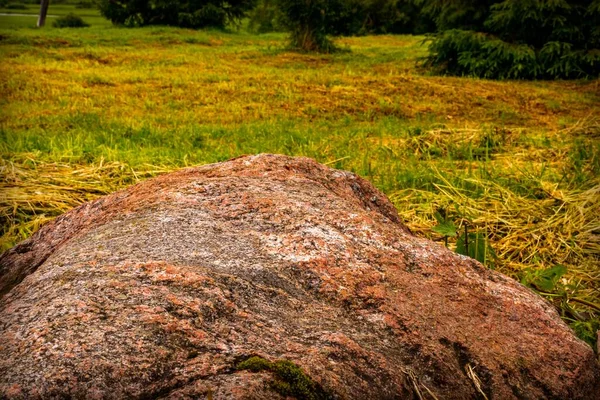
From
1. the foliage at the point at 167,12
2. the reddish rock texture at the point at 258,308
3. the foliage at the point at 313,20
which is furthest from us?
the foliage at the point at 167,12

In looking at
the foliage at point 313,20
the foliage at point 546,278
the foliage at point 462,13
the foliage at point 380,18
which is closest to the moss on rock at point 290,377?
the foliage at point 546,278

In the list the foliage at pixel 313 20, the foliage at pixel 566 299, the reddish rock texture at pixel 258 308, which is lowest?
the foliage at pixel 313 20

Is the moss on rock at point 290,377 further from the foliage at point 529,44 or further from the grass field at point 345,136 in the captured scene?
the foliage at point 529,44

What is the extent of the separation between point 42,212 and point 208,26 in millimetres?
19309

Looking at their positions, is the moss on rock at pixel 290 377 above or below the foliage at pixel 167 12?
above

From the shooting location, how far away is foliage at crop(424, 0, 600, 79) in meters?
12.9

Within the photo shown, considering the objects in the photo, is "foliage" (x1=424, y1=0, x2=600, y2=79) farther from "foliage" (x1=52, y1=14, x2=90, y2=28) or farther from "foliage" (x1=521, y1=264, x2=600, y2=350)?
"foliage" (x1=52, y1=14, x2=90, y2=28)

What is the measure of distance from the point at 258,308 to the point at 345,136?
A: 18.0ft

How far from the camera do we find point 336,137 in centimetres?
696

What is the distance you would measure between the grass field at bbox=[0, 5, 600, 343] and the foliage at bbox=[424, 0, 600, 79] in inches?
29.2

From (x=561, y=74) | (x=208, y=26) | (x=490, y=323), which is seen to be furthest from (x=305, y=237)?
(x=208, y=26)

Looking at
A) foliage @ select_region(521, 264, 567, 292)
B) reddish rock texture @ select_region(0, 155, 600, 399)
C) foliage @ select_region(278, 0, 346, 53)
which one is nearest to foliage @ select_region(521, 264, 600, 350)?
foliage @ select_region(521, 264, 567, 292)

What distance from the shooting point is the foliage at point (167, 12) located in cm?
2238

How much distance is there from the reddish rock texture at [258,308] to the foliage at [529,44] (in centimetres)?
1120
